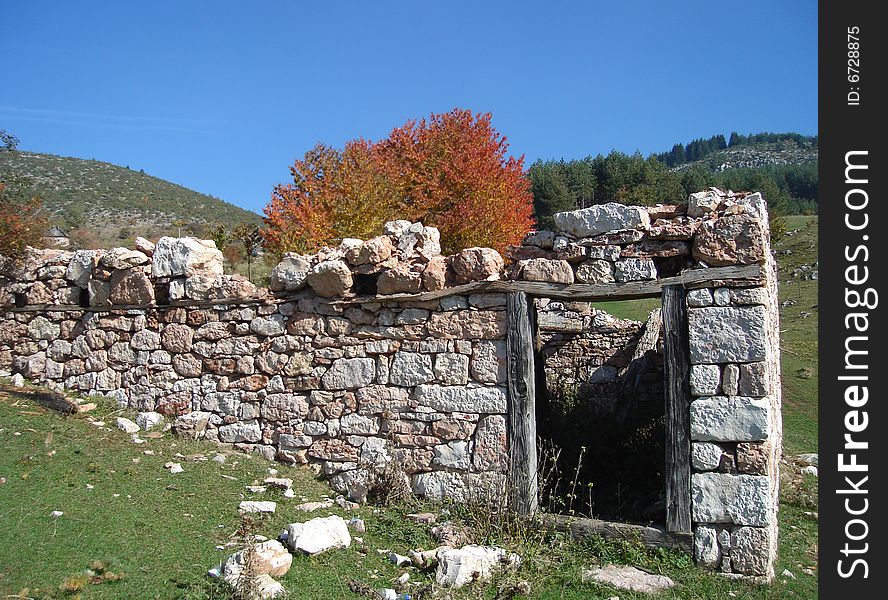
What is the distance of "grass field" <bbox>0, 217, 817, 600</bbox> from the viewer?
4500 millimetres

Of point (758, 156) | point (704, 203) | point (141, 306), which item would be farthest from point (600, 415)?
point (758, 156)

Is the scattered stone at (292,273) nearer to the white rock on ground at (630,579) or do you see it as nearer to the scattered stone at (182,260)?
the scattered stone at (182,260)

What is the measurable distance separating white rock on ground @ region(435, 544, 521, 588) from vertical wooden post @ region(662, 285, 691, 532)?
4.63 feet

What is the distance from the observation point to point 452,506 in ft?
20.2

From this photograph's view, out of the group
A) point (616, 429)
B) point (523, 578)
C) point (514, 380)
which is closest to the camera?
point (523, 578)

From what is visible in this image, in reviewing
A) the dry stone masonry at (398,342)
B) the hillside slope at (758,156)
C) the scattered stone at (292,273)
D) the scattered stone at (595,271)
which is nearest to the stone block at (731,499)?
the dry stone masonry at (398,342)

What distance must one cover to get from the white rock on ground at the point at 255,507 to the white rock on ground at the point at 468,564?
1659 millimetres

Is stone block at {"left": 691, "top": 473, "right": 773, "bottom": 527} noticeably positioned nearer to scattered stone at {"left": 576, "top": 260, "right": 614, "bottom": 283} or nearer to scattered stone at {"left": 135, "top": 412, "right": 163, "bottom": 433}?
scattered stone at {"left": 576, "top": 260, "right": 614, "bottom": 283}

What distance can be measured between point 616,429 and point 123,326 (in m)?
6.11

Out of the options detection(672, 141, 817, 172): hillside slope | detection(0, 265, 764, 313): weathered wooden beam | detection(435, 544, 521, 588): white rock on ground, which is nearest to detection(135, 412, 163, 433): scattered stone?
detection(0, 265, 764, 313): weathered wooden beam

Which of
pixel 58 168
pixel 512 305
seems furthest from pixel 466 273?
pixel 58 168

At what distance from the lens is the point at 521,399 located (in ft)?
19.9

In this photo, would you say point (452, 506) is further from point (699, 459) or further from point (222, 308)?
point (222, 308)

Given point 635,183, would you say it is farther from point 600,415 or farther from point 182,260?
point 182,260
